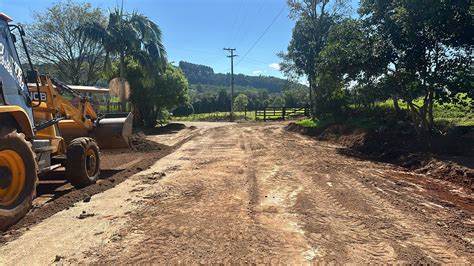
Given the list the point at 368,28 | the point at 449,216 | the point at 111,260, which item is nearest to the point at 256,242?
the point at 111,260

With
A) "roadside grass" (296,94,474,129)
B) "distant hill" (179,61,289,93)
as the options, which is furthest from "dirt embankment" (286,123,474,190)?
"distant hill" (179,61,289,93)

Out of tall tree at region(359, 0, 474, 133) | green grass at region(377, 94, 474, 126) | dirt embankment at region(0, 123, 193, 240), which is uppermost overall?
tall tree at region(359, 0, 474, 133)

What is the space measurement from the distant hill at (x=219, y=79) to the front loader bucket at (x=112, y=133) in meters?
115

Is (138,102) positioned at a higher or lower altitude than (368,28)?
lower

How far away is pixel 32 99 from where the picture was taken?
24.2ft

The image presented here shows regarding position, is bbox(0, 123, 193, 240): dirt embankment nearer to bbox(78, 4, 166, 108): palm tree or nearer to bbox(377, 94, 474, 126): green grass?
bbox(377, 94, 474, 126): green grass

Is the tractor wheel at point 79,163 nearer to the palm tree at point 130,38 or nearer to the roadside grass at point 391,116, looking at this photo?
the roadside grass at point 391,116

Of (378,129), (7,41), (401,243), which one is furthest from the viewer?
(378,129)

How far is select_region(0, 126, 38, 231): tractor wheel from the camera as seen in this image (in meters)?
5.29

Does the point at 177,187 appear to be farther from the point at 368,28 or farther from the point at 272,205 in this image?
the point at 368,28

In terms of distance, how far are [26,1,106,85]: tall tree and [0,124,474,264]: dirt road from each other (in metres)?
24.1

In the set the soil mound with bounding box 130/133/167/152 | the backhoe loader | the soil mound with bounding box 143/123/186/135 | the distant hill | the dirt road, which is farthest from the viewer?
the distant hill

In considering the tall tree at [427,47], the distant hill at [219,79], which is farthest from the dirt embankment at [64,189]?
the distant hill at [219,79]

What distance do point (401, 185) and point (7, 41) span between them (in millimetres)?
8401
